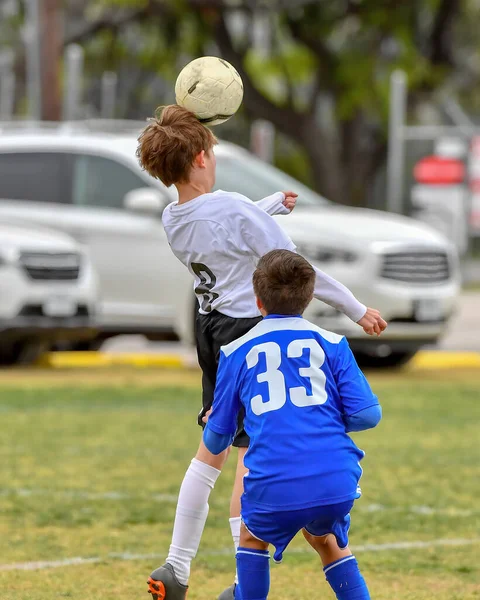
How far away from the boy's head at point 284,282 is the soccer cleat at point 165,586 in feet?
3.69

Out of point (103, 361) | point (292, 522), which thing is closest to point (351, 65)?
point (103, 361)

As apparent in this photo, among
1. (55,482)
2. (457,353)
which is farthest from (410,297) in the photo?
(55,482)

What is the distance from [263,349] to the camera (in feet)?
14.2

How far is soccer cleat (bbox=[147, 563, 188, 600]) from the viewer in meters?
4.94

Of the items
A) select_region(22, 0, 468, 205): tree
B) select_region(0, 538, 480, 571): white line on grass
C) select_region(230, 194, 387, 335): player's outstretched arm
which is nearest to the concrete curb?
select_region(0, 538, 480, 571): white line on grass

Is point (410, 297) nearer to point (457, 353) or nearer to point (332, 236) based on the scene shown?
point (332, 236)

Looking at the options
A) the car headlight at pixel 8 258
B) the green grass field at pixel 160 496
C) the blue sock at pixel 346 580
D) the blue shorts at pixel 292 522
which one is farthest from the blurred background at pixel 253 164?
the blue shorts at pixel 292 522

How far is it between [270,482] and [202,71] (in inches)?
63.3

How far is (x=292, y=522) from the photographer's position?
423cm

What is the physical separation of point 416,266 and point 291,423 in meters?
8.49

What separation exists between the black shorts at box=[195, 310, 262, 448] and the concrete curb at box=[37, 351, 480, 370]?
28.3ft

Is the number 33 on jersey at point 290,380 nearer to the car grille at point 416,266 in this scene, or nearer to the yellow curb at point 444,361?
the car grille at point 416,266

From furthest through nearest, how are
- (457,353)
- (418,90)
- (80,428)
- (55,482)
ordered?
(418,90) < (457,353) < (80,428) < (55,482)

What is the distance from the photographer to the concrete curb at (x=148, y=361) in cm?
1388
